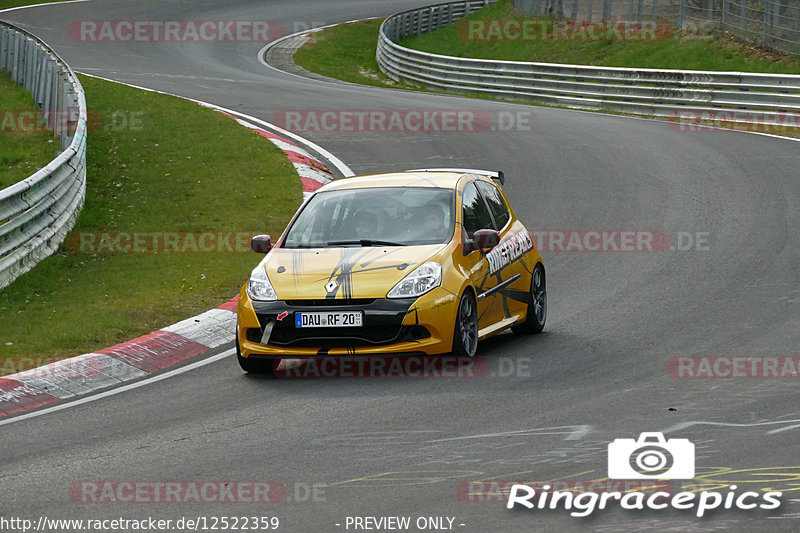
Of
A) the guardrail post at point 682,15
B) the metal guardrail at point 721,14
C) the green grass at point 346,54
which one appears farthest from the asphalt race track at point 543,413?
the green grass at point 346,54

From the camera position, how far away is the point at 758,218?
1554 cm

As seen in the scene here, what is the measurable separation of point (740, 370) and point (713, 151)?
40.5 ft

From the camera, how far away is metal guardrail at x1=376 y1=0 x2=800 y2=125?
24219 mm

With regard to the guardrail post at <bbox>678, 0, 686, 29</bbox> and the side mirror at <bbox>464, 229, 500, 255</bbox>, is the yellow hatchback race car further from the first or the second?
the guardrail post at <bbox>678, 0, 686, 29</bbox>

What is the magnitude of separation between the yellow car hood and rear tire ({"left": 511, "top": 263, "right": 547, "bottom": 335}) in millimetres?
1479

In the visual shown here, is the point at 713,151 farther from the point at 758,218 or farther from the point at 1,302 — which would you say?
the point at 1,302

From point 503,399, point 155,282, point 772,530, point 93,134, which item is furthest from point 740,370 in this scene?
point 93,134

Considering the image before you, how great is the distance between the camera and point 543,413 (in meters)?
7.85

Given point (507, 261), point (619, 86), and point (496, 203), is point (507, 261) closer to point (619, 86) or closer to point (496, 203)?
point (496, 203)

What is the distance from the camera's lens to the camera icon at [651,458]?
20.9 feet

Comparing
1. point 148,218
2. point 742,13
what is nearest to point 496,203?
point 148,218

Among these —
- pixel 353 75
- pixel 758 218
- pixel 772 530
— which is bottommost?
pixel 353 75

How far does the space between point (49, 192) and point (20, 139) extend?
19.7ft

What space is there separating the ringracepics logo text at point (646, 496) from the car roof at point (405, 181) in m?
4.55
